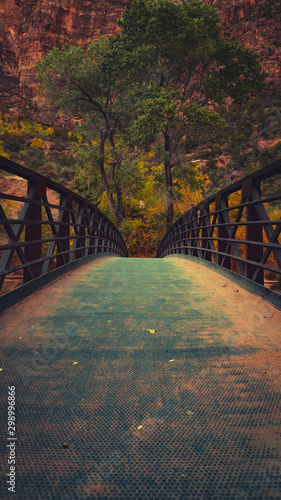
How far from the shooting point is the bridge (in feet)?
4.65

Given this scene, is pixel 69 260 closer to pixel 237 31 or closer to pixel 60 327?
pixel 60 327

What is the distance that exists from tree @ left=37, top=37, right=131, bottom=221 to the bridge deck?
20.7 metres

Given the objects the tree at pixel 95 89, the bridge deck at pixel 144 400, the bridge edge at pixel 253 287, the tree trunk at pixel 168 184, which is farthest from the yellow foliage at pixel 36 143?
the bridge deck at pixel 144 400

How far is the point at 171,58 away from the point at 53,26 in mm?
78967

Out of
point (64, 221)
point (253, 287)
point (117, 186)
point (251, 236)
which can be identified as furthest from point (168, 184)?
point (253, 287)

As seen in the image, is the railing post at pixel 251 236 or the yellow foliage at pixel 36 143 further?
the yellow foliage at pixel 36 143

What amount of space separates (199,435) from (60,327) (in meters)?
1.86

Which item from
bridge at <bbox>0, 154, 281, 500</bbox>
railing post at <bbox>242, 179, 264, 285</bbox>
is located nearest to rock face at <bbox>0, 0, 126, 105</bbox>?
railing post at <bbox>242, 179, 264, 285</bbox>

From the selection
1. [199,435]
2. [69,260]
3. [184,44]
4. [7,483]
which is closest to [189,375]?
[199,435]

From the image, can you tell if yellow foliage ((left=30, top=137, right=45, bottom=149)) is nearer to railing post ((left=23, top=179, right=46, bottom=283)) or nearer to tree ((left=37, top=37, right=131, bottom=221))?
tree ((left=37, top=37, right=131, bottom=221))

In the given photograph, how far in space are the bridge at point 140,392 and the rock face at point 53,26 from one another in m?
82.1

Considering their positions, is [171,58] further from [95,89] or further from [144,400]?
[144,400]

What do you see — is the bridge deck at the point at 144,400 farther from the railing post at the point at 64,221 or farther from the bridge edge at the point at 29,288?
the railing post at the point at 64,221

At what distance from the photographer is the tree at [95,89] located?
794 inches
